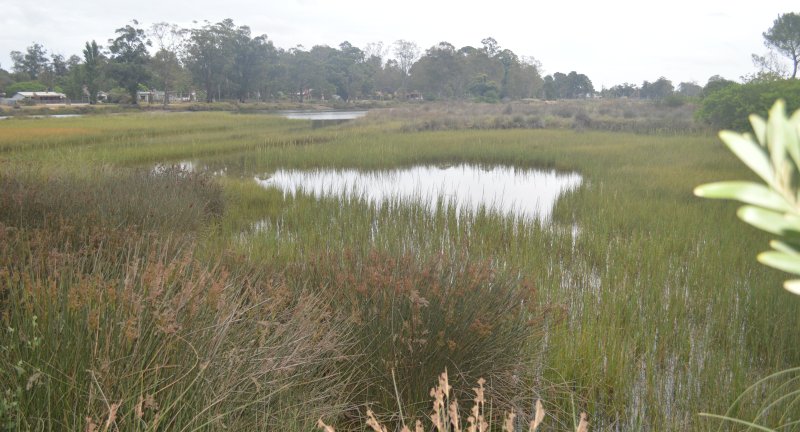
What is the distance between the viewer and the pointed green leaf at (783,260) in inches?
21.5

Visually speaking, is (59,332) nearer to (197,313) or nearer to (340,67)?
(197,313)

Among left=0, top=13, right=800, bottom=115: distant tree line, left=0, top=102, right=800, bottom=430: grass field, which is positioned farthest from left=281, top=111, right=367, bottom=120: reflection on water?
left=0, top=102, right=800, bottom=430: grass field

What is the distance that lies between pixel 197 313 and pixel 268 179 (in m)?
12.3

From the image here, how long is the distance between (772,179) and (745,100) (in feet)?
82.2

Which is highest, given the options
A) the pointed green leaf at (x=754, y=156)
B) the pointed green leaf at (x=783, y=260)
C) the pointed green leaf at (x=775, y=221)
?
the pointed green leaf at (x=754, y=156)

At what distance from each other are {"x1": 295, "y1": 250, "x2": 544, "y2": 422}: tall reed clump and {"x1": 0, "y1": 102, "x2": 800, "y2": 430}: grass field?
19 millimetres

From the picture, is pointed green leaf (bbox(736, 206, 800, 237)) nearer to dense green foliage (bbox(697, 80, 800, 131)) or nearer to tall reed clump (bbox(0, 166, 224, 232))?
tall reed clump (bbox(0, 166, 224, 232))

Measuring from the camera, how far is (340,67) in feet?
309

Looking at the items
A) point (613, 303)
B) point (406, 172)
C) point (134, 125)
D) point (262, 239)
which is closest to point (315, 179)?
point (406, 172)

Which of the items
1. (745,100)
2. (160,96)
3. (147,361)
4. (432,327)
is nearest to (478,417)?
(147,361)

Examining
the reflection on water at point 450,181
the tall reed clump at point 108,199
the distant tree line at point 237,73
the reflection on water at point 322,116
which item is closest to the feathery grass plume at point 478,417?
the tall reed clump at point 108,199

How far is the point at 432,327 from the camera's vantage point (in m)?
3.71

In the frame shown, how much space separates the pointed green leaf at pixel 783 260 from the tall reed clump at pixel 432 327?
280cm

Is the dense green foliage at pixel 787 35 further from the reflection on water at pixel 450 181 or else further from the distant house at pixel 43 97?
the distant house at pixel 43 97
